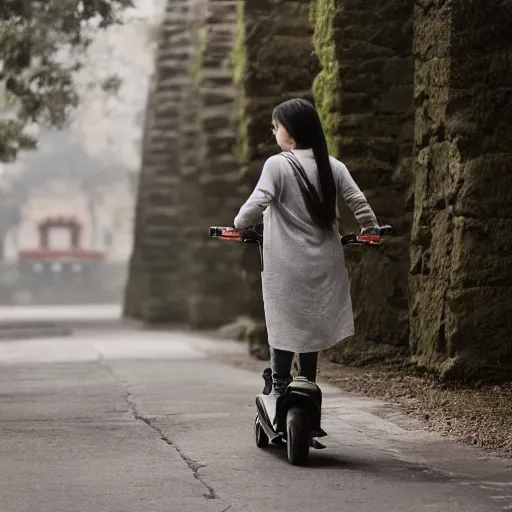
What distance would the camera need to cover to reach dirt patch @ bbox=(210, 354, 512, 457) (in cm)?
756

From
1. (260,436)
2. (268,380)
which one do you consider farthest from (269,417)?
(260,436)

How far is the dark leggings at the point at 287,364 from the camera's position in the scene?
677 centimetres

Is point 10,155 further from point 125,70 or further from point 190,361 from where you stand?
point 125,70

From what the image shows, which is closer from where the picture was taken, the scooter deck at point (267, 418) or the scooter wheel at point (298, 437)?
the scooter wheel at point (298, 437)

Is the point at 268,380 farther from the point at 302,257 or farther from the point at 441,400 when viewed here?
the point at 441,400

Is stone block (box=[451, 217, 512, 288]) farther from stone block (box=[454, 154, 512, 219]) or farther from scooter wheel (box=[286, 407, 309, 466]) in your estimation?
scooter wheel (box=[286, 407, 309, 466])

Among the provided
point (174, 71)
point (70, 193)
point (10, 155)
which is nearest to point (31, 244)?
point (70, 193)

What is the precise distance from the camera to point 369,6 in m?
11.5

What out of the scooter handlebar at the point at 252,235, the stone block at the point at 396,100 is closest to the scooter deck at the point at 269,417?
the scooter handlebar at the point at 252,235

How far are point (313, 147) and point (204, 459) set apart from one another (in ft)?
5.42

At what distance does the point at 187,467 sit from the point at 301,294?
1014mm

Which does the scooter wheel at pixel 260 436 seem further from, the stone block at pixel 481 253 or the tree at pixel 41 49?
the tree at pixel 41 49

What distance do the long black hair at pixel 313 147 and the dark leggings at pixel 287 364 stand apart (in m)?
0.65

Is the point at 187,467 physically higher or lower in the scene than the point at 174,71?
lower
